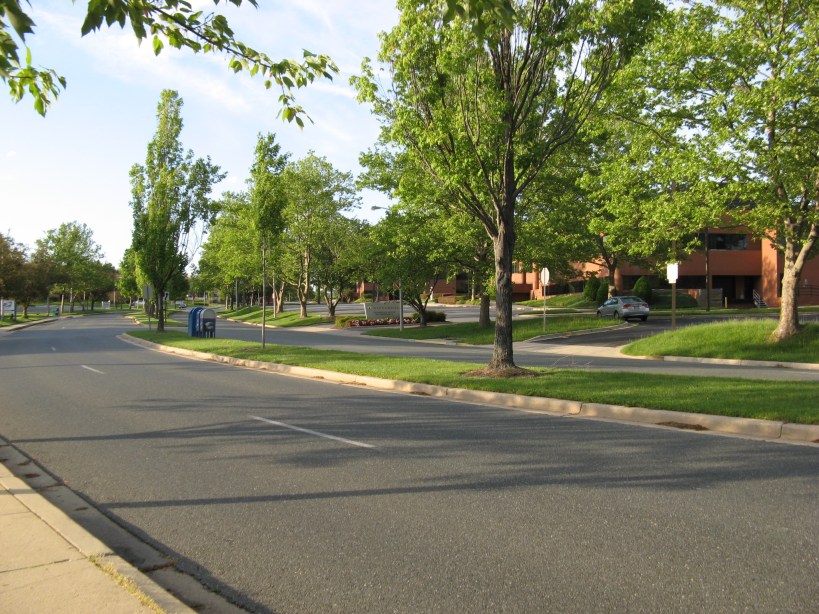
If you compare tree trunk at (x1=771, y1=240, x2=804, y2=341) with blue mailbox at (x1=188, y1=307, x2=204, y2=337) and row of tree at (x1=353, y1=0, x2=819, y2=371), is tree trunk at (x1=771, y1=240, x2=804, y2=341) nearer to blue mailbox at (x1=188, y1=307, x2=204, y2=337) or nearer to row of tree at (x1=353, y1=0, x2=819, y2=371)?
row of tree at (x1=353, y1=0, x2=819, y2=371)

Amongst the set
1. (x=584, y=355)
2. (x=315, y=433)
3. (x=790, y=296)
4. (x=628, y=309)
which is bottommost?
(x=584, y=355)

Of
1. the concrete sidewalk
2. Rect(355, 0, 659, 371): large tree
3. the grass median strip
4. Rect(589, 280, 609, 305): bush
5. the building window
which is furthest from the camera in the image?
the building window

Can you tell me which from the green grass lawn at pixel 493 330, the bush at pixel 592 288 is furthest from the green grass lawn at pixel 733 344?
the bush at pixel 592 288

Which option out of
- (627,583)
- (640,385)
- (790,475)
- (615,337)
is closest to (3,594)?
(627,583)

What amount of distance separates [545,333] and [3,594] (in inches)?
1081

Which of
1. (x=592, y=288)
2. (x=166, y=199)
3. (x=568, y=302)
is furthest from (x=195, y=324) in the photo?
(x=568, y=302)

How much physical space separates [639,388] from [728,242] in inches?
1902

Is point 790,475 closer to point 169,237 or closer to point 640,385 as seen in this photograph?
point 640,385

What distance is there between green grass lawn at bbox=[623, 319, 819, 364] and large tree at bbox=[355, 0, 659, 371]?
10184 mm

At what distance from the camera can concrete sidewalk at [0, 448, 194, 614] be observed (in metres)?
3.46

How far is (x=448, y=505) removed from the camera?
5.43 metres

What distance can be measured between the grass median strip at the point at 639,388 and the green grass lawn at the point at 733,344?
8780 millimetres

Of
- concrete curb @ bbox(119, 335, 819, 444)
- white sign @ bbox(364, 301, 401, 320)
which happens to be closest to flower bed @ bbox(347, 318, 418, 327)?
white sign @ bbox(364, 301, 401, 320)

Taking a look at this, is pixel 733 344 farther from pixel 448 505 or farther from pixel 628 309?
pixel 448 505
